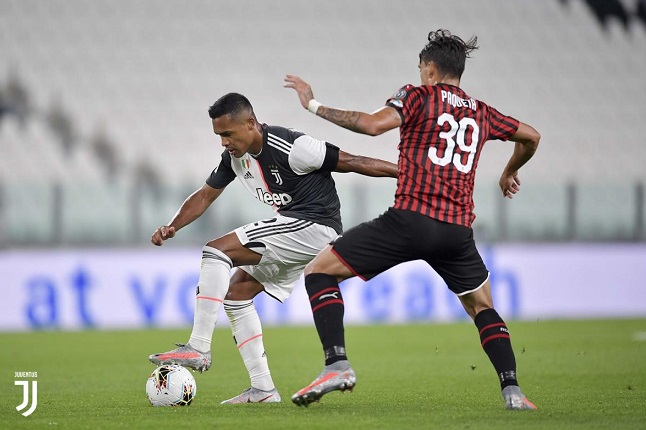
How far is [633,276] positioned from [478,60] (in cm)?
493

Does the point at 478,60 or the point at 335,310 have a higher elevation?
the point at 478,60

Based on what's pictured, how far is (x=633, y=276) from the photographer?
15531mm

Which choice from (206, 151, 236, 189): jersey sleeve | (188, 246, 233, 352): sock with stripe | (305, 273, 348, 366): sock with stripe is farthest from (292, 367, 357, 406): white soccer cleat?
(206, 151, 236, 189): jersey sleeve

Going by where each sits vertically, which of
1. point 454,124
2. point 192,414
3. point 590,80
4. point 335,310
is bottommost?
point 192,414

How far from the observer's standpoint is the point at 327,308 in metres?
5.56

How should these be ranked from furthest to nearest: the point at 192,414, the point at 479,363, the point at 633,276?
1. the point at 633,276
2. the point at 479,363
3. the point at 192,414

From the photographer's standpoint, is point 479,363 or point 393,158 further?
point 393,158

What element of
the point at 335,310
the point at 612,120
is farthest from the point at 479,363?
the point at 612,120

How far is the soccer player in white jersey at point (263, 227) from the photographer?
6336 mm

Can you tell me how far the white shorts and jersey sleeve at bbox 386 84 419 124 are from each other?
4.61 feet

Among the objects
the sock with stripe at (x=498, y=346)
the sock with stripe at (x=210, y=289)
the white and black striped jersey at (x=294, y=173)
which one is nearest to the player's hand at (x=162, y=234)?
the sock with stripe at (x=210, y=289)

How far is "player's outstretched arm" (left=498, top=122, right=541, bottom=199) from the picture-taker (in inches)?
235

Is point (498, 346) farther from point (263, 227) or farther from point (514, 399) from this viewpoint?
point (263, 227)

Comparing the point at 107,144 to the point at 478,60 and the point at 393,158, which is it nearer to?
the point at 393,158
